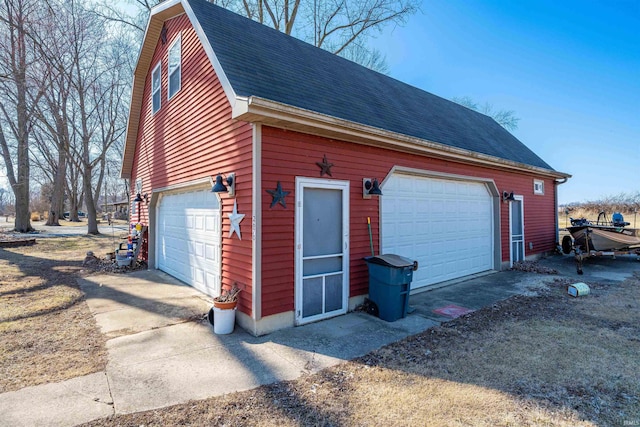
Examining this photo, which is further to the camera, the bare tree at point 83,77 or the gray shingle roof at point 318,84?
the bare tree at point 83,77

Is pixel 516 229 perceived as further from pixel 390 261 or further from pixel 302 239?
pixel 302 239

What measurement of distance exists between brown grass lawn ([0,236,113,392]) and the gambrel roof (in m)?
3.51

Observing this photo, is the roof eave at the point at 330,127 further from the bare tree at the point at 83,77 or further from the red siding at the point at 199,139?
the bare tree at the point at 83,77

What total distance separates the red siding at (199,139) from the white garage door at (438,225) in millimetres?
2693

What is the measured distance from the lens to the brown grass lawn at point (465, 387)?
271 cm

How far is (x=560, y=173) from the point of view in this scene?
440 inches

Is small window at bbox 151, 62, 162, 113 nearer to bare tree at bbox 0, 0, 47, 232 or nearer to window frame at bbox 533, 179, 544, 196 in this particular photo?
bare tree at bbox 0, 0, 47, 232

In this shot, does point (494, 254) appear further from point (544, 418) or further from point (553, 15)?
point (553, 15)

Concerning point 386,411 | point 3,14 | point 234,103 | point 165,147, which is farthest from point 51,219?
point 386,411

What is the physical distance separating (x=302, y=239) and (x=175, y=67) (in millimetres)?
5307

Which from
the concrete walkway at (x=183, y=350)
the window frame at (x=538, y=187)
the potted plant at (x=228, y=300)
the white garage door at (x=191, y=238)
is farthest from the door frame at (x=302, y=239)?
the window frame at (x=538, y=187)

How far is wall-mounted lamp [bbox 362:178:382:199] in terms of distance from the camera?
567 centimetres

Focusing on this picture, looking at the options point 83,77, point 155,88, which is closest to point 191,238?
point 155,88

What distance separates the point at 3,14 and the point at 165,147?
10.9 m
